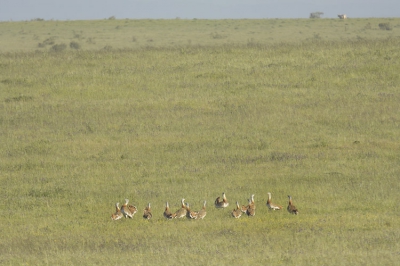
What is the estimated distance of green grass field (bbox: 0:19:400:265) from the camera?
11.0m

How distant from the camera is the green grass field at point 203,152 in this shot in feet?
36.1

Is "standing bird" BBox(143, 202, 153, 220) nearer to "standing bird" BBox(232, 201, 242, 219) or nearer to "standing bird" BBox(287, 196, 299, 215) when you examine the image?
"standing bird" BBox(232, 201, 242, 219)

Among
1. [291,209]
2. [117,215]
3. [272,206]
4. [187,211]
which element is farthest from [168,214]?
[291,209]

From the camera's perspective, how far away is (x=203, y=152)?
59.6 feet

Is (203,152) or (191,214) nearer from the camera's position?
(191,214)

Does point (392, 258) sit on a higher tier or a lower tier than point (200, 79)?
lower

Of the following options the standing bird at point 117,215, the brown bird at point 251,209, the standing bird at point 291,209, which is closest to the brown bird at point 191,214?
the brown bird at point 251,209

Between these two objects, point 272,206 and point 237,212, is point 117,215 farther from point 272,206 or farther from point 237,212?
point 272,206

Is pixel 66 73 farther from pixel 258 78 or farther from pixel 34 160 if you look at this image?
pixel 34 160

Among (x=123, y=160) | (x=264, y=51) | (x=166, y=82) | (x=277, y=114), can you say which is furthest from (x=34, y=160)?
(x=264, y=51)

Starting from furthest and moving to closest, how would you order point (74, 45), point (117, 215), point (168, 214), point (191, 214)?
point (74, 45) → point (117, 215) → point (168, 214) → point (191, 214)

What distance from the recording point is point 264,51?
32.3m

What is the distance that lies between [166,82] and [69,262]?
1815cm

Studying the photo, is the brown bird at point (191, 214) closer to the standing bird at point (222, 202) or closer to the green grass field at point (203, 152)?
the green grass field at point (203, 152)
